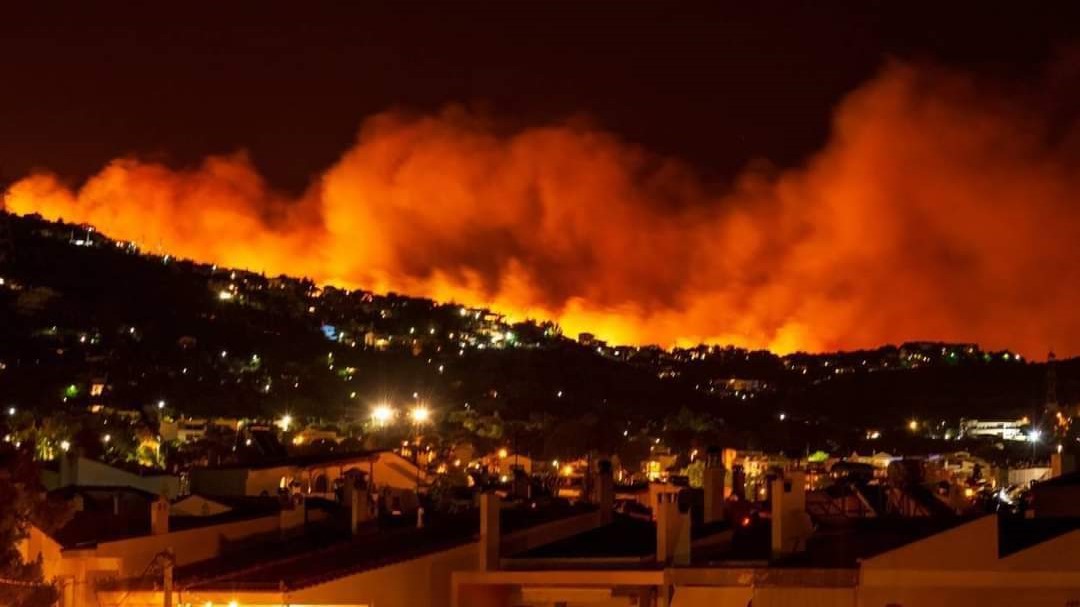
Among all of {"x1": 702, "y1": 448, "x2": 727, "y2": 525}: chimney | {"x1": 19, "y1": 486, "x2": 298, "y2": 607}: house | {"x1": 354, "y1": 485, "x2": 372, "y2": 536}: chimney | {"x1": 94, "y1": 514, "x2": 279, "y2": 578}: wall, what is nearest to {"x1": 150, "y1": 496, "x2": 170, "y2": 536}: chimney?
{"x1": 19, "y1": 486, "x2": 298, "y2": 607}: house

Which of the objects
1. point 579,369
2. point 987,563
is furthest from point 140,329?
point 987,563

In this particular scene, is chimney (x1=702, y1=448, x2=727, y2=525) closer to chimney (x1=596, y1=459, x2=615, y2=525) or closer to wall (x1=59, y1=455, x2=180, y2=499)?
chimney (x1=596, y1=459, x2=615, y2=525)

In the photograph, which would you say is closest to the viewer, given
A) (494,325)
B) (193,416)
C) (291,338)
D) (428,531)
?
(428,531)

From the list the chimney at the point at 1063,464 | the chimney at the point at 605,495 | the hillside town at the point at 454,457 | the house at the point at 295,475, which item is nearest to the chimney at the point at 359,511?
the hillside town at the point at 454,457

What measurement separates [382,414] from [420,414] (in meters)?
2.20

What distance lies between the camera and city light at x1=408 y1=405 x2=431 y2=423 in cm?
7719

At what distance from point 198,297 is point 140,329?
21.7 metres

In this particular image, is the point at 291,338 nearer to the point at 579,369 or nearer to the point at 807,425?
the point at 579,369

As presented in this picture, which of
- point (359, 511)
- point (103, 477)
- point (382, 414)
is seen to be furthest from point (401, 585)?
point (382, 414)

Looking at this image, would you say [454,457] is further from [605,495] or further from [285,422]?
[605,495]

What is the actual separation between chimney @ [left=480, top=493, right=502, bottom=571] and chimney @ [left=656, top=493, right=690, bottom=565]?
82.3 inches

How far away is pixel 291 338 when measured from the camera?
372 feet

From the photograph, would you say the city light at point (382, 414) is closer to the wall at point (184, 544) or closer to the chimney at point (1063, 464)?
the chimney at point (1063, 464)

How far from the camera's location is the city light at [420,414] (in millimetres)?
77188
